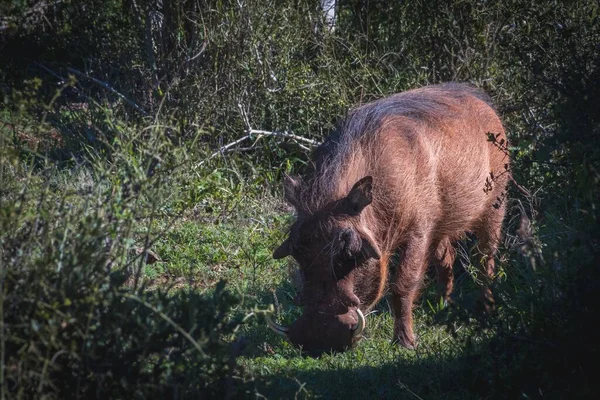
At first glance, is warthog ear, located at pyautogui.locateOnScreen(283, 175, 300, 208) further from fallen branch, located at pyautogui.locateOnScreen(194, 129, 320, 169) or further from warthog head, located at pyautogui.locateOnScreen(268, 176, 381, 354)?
fallen branch, located at pyautogui.locateOnScreen(194, 129, 320, 169)

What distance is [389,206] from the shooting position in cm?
541

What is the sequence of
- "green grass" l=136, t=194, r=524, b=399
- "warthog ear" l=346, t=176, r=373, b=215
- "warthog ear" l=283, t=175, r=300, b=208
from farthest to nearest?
"warthog ear" l=283, t=175, r=300, b=208
"warthog ear" l=346, t=176, r=373, b=215
"green grass" l=136, t=194, r=524, b=399

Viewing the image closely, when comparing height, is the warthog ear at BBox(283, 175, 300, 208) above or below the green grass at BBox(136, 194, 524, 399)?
above

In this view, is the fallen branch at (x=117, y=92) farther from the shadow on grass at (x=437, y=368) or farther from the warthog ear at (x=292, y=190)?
the shadow on grass at (x=437, y=368)

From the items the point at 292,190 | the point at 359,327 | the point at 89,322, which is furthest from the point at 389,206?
the point at 89,322

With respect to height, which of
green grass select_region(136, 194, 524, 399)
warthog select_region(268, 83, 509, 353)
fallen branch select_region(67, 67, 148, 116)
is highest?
fallen branch select_region(67, 67, 148, 116)

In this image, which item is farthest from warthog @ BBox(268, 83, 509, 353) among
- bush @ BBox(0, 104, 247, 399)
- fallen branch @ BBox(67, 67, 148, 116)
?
fallen branch @ BBox(67, 67, 148, 116)

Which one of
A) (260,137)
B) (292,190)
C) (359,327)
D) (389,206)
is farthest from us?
(260,137)

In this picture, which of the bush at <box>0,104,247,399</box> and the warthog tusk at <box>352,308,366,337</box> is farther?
the warthog tusk at <box>352,308,366,337</box>

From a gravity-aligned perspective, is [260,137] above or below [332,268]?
above

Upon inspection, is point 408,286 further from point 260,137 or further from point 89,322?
point 89,322

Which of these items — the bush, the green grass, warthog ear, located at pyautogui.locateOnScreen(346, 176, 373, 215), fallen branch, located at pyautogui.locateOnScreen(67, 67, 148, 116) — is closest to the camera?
the bush

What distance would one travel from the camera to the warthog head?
4.84 meters

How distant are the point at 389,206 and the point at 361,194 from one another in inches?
17.1
